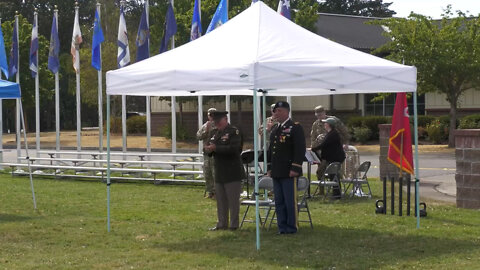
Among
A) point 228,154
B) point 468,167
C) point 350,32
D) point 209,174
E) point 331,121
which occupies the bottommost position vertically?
point 209,174

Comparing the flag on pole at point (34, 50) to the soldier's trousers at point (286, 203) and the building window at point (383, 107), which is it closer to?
the soldier's trousers at point (286, 203)

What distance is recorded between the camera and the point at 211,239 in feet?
35.4

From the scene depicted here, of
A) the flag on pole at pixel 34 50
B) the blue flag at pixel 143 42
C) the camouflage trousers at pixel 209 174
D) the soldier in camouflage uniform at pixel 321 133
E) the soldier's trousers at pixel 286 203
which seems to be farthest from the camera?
the flag on pole at pixel 34 50

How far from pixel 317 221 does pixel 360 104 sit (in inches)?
1168

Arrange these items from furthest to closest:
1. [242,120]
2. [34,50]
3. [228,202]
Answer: [242,120] < [34,50] < [228,202]

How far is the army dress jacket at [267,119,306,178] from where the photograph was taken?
1082cm

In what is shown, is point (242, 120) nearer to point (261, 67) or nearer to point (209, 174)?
point (209, 174)

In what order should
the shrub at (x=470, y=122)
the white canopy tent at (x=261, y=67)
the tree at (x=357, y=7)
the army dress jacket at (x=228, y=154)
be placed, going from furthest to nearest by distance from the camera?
1. the tree at (x=357, y=7)
2. the shrub at (x=470, y=122)
3. the army dress jacket at (x=228, y=154)
4. the white canopy tent at (x=261, y=67)

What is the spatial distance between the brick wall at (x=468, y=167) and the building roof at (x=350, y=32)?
99.5ft

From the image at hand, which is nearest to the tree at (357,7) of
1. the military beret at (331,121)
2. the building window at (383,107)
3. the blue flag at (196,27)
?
the building window at (383,107)

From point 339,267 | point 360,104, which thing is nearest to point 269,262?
point 339,267

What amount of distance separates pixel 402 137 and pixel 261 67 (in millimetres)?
3381

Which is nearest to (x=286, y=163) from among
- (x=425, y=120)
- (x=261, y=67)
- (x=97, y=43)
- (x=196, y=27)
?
(x=261, y=67)

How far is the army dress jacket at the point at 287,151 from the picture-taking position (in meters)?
10.8
